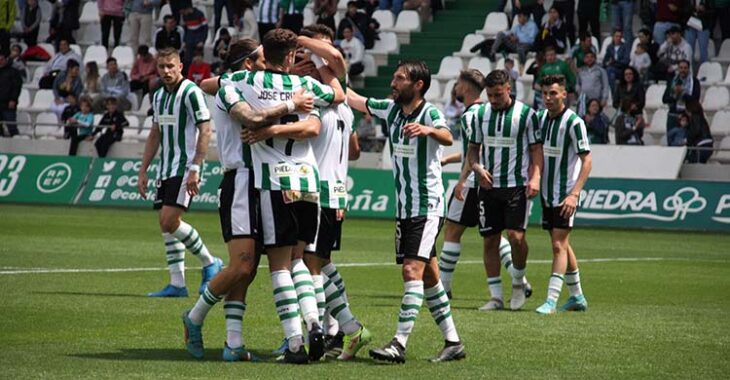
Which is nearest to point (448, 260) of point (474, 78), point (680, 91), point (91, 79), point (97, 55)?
point (474, 78)

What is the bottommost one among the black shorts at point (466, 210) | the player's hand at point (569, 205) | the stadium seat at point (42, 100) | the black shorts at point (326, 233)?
the stadium seat at point (42, 100)

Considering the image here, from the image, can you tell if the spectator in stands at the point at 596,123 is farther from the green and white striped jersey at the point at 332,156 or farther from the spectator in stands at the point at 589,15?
the green and white striped jersey at the point at 332,156

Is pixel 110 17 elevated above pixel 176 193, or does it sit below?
below

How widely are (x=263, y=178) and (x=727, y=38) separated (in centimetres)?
2301

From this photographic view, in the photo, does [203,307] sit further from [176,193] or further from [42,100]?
[42,100]

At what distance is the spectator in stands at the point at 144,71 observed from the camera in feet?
111

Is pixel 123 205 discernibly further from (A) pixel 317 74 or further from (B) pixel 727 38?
(A) pixel 317 74

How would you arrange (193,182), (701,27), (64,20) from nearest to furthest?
1. (193,182)
2. (701,27)
3. (64,20)

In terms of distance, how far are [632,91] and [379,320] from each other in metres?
17.3

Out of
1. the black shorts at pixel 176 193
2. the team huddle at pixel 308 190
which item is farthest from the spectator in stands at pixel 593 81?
the team huddle at pixel 308 190

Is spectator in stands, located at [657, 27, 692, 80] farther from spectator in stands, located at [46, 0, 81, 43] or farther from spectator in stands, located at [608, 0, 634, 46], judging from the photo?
spectator in stands, located at [46, 0, 81, 43]

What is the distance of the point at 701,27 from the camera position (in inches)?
1158

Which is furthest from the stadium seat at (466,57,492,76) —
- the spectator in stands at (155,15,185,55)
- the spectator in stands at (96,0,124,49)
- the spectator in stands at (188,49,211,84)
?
the spectator in stands at (96,0,124,49)

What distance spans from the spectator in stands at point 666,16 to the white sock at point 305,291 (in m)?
21.0
